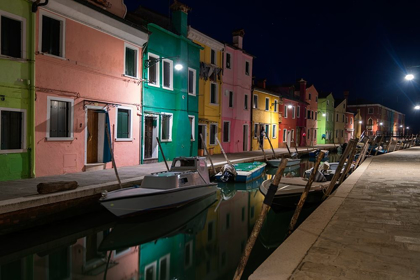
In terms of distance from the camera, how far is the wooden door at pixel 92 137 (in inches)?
525

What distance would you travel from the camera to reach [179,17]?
1864 centimetres

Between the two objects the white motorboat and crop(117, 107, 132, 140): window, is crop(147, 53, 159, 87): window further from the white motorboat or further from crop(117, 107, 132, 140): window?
the white motorboat

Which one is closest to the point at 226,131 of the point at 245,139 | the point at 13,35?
the point at 245,139

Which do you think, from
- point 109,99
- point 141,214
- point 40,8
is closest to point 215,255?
point 141,214

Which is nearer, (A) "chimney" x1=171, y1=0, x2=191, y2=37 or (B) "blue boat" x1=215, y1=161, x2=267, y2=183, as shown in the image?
(B) "blue boat" x1=215, y1=161, x2=267, y2=183

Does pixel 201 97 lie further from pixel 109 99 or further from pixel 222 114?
pixel 109 99

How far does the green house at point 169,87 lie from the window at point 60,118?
164 inches

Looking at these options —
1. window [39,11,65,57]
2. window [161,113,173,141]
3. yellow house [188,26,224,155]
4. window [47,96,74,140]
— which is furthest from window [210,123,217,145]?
window [39,11,65,57]

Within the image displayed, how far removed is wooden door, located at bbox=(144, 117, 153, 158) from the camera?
16.5m

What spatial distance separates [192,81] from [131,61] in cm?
534

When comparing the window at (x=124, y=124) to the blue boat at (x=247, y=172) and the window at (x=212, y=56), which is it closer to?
the blue boat at (x=247, y=172)

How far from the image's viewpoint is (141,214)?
9828 millimetres

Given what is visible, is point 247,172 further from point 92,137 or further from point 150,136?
point 92,137

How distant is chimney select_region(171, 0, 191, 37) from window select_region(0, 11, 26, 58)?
939 centimetres
